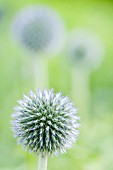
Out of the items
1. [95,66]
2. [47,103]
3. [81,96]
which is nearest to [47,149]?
[47,103]

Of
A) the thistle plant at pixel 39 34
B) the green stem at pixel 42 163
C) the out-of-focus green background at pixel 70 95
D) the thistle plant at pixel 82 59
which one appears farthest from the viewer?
the thistle plant at pixel 82 59

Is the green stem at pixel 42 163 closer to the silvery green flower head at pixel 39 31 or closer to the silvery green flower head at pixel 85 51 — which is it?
the silvery green flower head at pixel 39 31

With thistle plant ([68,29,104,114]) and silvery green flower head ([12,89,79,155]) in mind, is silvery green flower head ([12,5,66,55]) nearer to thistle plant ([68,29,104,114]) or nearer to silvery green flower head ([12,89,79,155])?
thistle plant ([68,29,104,114])

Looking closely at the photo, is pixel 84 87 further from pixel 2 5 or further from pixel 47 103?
pixel 47 103

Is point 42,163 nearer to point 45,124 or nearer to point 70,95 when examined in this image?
point 45,124

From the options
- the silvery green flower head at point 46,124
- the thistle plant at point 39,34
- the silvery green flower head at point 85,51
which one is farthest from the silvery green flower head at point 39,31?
the silvery green flower head at point 46,124

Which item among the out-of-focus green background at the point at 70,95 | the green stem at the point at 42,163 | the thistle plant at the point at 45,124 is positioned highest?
the out-of-focus green background at the point at 70,95

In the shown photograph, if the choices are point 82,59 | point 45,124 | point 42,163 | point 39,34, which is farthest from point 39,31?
point 42,163
